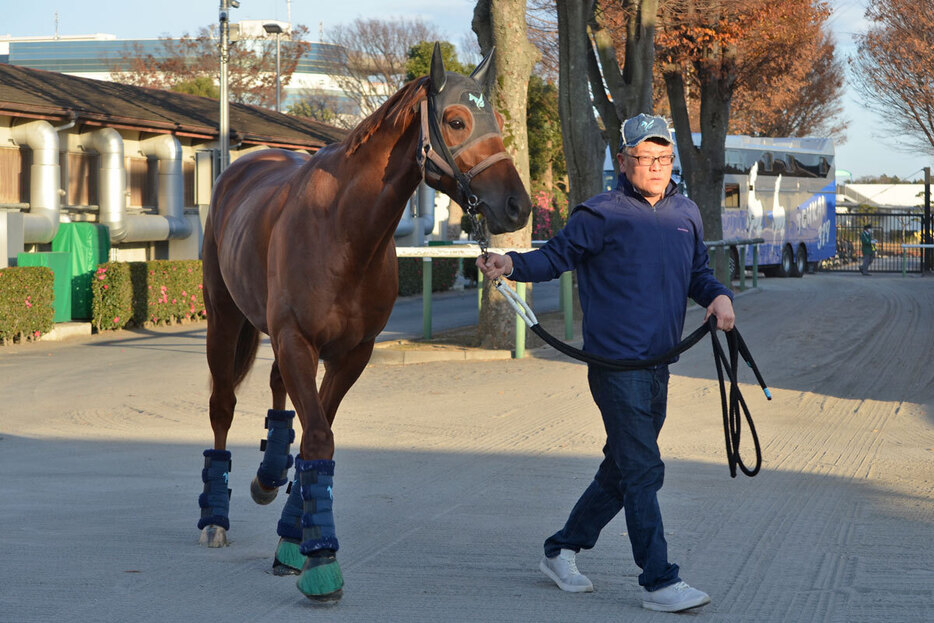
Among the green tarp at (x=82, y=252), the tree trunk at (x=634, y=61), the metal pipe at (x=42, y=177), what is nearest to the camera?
the green tarp at (x=82, y=252)

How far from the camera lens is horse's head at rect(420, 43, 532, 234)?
14.2ft

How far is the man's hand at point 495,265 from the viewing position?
14.8ft

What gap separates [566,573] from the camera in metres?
4.73

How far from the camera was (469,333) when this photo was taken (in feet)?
55.5

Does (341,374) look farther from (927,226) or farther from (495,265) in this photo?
(927,226)

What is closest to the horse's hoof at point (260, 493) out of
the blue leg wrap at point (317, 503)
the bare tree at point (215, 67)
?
the blue leg wrap at point (317, 503)

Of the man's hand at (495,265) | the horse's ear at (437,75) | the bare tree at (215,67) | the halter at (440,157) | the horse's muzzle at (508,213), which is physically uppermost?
the bare tree at (215,67)

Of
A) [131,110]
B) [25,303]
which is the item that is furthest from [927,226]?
[25,303]

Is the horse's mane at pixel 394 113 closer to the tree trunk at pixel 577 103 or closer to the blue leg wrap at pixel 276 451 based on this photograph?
the blue leg wrap at pixel 276 451

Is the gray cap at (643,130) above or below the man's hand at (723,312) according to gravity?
above

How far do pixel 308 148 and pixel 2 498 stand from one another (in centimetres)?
2220

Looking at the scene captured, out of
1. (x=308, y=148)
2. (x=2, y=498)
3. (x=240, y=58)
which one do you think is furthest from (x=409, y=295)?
(x=240, y=58)

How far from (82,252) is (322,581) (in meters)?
15.6

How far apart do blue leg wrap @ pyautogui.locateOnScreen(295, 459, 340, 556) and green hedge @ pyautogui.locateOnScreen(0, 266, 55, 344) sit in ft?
39.3
